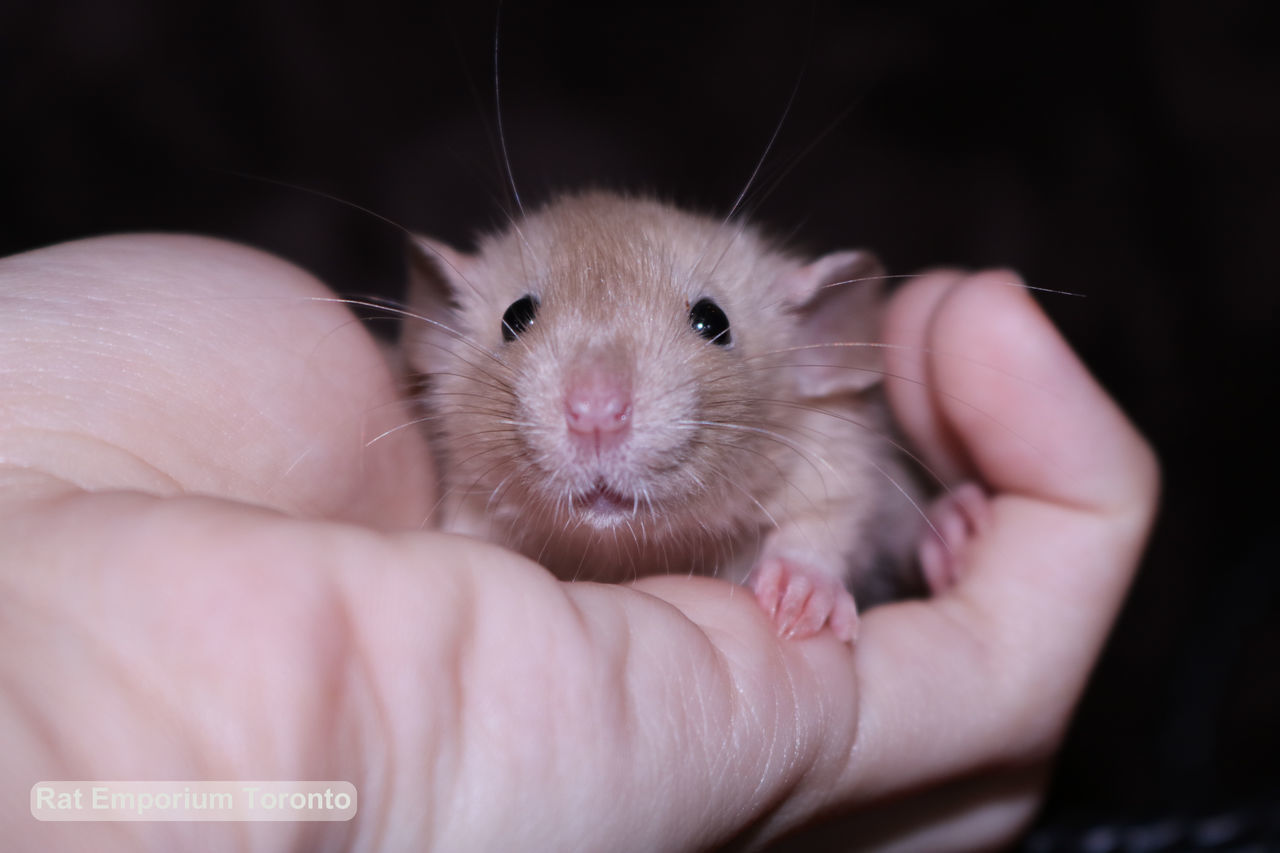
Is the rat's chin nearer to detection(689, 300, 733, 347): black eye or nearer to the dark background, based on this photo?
detection(689, 300, 733, 347): black eye

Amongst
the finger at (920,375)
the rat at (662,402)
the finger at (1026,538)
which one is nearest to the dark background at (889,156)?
the finger at (920,375)

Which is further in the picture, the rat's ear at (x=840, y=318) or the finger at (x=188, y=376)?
the rat's ear at (x=840, y=318)

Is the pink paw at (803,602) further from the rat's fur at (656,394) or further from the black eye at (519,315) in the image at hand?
the black eye at (519,315)

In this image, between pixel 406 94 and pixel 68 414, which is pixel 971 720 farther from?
pixel 406 94

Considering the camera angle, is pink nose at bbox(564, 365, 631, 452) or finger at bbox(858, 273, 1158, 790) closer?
pink nose at bbox(564, 365, 631, 452)

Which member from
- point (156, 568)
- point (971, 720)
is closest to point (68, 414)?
point (156, 568)

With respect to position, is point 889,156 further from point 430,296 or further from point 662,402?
point 662,402

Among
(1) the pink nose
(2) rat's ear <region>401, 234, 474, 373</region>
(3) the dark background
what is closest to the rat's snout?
(1) the pink nose
